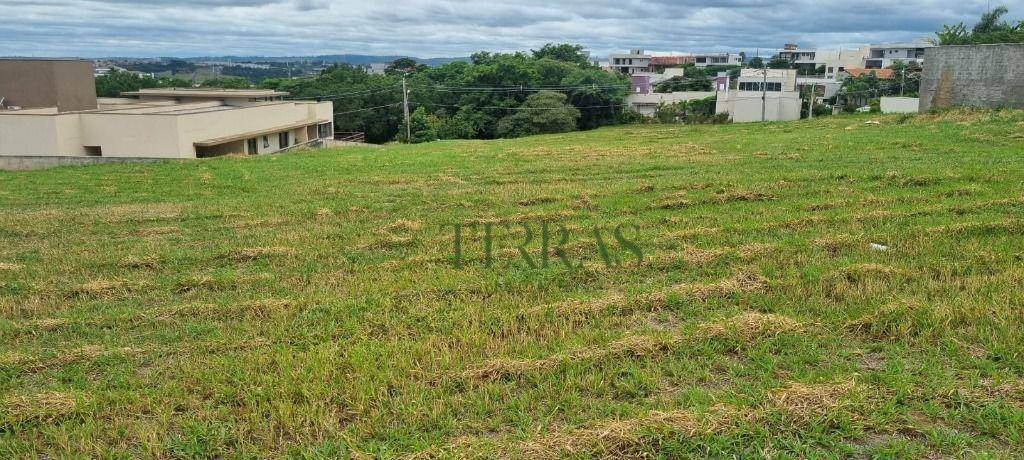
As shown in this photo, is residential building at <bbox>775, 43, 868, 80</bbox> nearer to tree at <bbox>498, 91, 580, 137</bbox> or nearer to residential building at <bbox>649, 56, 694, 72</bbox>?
residential building at <bbox>649, 56, 694, 72</bbox>

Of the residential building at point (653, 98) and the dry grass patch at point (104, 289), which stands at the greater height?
the residential building at point (653, 98)

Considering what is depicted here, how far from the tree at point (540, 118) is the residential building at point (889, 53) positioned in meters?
64.3

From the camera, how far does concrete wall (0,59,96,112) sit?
35.0 meters

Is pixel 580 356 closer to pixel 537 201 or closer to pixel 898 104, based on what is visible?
pixel 537 201

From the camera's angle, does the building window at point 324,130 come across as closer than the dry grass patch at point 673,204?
No

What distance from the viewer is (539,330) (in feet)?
16.5

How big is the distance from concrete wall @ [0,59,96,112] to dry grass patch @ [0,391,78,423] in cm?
3690

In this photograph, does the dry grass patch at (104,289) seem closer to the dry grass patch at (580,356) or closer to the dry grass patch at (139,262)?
the dry grass patch at (139,262)

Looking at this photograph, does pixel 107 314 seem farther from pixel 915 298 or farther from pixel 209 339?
pixel 915 298

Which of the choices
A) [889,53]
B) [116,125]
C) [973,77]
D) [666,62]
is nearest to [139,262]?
[116,125]

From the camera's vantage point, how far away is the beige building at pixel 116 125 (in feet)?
92.0

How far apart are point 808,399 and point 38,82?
40946mm

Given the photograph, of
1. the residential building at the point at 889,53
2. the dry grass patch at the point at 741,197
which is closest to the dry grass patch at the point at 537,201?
the dry grass patch at the point at 741,197

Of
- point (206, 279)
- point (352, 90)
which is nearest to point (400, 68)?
point (352, 90)
